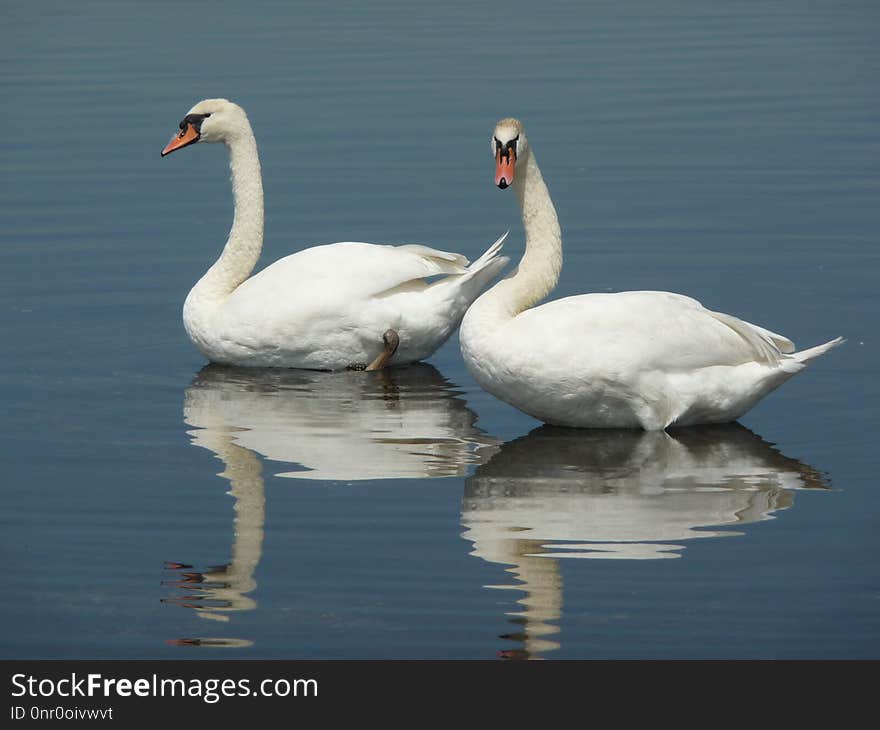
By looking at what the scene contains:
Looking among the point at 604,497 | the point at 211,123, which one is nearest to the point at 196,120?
the point at 211,123

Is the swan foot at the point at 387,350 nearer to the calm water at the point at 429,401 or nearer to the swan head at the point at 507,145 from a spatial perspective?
the calm water at the point at 429,401

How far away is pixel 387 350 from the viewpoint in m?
11.7

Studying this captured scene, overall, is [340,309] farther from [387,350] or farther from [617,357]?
[617,357]

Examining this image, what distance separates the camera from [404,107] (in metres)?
20.2

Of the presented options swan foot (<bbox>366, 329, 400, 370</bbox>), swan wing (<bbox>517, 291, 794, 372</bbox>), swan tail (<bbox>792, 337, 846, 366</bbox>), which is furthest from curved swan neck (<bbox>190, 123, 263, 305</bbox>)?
swan tail (<bbox>792, 337, 846, 366</bbox>)

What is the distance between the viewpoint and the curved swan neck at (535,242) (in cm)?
1056

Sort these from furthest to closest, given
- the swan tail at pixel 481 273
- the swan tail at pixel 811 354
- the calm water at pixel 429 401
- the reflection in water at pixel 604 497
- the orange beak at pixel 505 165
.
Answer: the swan tail at pixel 481 273 → the orange beak at pixel 505 165 → the swan tail at pixel 811 354 → the reflection in water at pixel 604 497 → the calm water at pixel 429 401

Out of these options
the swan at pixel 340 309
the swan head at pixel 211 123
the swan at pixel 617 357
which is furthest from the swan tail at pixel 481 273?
the swan head at pixel 211 123

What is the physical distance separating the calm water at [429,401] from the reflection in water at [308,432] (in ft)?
→ 0.09

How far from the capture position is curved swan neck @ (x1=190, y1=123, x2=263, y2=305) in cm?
1255

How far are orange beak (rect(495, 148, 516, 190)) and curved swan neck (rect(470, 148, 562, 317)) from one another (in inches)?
5.6

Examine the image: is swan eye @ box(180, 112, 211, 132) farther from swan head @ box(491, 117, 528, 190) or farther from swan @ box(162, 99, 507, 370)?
swan head @ box(491, 117, 528, 190)

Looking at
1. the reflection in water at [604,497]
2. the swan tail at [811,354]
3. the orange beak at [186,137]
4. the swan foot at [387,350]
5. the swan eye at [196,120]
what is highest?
the swan eye at [196,120]

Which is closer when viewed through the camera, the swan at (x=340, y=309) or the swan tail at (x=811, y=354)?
the swan tail at (x=811, y=354)
